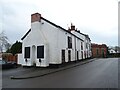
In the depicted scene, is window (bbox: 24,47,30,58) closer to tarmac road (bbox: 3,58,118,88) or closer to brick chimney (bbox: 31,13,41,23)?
brick chimney (bbox: 31,13,41,23)

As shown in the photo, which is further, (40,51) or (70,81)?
(40,51)

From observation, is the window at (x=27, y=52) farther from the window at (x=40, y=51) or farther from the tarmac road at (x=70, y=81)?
the tarmac road at (x=70, y=81)

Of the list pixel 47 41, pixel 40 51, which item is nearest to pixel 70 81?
pixel 40 51

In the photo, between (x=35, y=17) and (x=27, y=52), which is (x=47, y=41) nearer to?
(x=27, y=52)

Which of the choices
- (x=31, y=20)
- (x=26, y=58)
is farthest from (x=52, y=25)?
(x=26, y=58)

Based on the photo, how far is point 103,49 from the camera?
9425 centimetres

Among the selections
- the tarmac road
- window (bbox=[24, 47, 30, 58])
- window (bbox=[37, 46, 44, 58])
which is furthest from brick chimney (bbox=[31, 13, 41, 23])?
the tarmac road

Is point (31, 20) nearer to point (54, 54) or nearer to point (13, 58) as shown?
point (54, 54)

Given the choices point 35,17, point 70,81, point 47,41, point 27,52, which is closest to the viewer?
point 70,81

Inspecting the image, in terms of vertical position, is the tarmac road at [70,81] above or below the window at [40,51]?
below

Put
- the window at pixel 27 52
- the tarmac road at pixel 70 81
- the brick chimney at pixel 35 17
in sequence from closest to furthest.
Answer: the tarmac road at pixel 70 81 → the brick chimney at pixel 35 17 → the window at pixel 27 52

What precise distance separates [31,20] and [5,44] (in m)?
21.0

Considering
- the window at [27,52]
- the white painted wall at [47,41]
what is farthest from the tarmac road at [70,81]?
the window at [27,52]

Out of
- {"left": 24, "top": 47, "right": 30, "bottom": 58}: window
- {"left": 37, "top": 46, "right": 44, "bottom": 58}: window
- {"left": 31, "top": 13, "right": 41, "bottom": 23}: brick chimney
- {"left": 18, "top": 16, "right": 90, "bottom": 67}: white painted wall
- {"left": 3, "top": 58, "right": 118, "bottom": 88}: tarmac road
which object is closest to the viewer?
{"left": 3, "top": 58, "right": 118, "bottom": 88}: tarmac road
